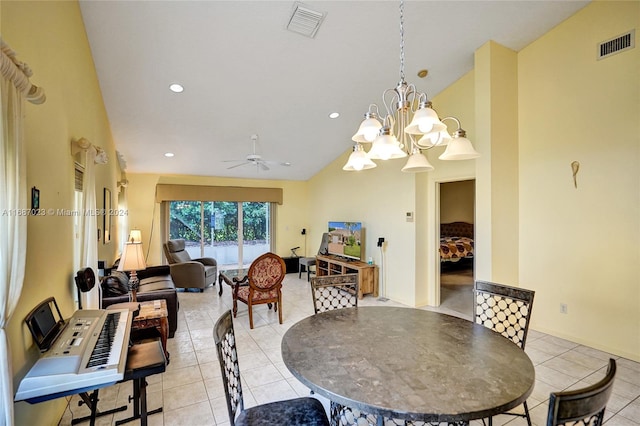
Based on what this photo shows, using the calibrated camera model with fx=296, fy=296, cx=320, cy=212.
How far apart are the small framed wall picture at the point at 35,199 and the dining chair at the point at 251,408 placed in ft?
4.32

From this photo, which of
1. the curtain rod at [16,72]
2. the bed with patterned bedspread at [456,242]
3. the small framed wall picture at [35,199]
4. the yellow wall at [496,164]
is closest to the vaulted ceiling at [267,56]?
the yellow wall at [496,164]

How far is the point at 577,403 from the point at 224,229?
780cm

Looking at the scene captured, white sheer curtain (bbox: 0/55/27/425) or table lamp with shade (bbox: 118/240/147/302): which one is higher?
white sheer curtain (bbox: 0/55/27/425)

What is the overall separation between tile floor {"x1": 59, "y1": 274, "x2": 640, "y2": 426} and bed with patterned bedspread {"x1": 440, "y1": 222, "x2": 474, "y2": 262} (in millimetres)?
3094

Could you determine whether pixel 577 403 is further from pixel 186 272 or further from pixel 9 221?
pixel 186 272

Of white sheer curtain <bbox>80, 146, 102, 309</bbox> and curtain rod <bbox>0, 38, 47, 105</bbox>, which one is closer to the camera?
curtain rod <bbox>0, 38, 47, 105</bbox>

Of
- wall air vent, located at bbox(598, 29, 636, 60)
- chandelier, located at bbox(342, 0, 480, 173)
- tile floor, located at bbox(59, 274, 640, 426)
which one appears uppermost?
wall air vent, located at bbox(598, 29, 636, 60)

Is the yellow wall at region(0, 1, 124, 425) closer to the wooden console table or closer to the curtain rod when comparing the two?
the curtain rod

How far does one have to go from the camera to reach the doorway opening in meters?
6.76

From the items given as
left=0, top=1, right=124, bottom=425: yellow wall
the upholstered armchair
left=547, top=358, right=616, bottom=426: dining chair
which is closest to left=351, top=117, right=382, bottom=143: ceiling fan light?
left=547, top=358, right=616, bottom=426: dining chair

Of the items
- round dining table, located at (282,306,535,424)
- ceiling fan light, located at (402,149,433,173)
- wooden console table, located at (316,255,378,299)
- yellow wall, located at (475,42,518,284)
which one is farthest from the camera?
wooden console table, located at (316,255,378,299)

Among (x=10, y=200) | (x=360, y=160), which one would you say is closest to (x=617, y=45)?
(x=360, y=160)

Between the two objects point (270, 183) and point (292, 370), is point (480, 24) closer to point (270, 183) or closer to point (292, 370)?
point (292, 370)

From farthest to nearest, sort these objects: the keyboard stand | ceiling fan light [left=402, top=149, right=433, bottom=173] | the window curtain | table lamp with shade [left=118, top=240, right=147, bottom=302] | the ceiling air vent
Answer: table lamp with shade [left=118, top=240, right=147, bottom=302] < the ceiling air vent < ceiling fan light [left=402, top=149, right=433, bottom=173] < the keyboard stand < the window curtain
